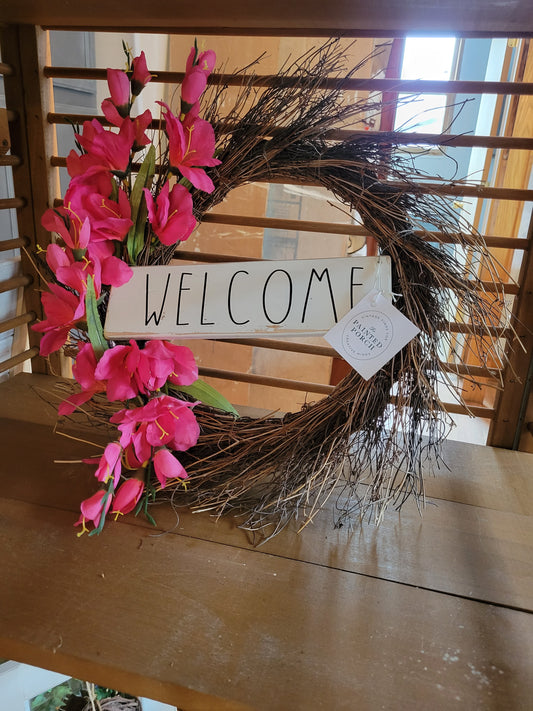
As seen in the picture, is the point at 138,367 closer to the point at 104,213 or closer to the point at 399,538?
the point at 104,213

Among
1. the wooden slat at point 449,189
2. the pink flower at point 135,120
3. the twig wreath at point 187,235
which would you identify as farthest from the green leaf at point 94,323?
the wooden slat at point 449,189

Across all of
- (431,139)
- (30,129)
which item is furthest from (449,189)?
(30,129)

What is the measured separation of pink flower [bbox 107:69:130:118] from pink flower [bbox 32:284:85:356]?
10.1 inches

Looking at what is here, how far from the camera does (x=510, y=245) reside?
898 millimetres

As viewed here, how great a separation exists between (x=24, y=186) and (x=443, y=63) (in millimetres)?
2462

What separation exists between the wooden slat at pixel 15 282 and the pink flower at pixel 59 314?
1.44 feet

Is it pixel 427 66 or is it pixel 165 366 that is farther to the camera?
pixel 427 66

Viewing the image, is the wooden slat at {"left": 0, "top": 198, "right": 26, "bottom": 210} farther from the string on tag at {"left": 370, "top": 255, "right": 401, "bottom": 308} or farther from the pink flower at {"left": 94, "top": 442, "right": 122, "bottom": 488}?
the string on tag at {"left": 370, "top": 255, "right": 401, "bottom": 308}

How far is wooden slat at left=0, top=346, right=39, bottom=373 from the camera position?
1064 millimetres

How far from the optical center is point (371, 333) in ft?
2.13

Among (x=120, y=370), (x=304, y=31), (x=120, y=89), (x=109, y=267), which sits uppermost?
(x=304, y=31)

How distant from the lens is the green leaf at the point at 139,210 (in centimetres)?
71

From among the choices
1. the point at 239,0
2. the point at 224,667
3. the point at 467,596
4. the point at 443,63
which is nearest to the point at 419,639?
the point at 467,596

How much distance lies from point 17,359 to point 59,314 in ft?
1.71
